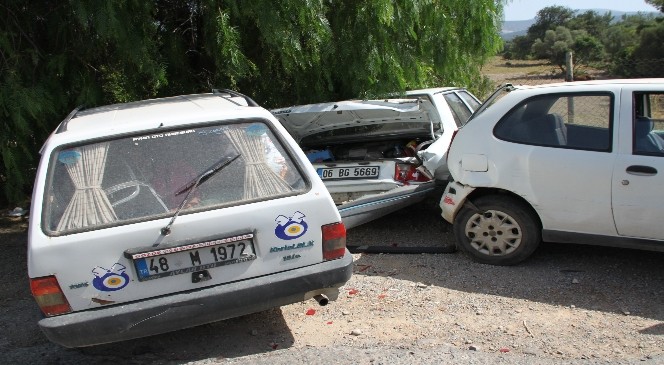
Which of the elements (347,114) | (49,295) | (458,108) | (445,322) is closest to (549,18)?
(458,108)

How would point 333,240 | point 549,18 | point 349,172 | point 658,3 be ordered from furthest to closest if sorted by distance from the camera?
point 549,18 → point 658,3 → point 349,172 → point 333,240

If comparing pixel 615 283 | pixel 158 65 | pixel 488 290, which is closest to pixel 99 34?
pixel 158 65

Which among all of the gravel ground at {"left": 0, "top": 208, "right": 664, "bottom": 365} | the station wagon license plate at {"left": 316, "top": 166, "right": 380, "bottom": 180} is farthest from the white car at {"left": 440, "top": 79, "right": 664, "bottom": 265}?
the station wagon license plate at {"left": 316, "top": 166, "right": 380, "bottom": 180}

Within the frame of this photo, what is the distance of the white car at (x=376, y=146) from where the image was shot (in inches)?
239

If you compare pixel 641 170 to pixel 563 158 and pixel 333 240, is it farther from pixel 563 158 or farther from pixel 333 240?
pixel 333 240

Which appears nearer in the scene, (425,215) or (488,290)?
(488,290)

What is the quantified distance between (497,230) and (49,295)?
3.52 metres

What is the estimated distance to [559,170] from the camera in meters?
4.88

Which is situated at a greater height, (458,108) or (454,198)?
(458,108)

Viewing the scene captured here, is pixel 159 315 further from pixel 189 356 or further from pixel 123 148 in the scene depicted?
pixel 123 148

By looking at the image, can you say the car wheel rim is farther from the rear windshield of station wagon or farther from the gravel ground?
the rear windshield of station wagon

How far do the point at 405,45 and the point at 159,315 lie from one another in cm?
527

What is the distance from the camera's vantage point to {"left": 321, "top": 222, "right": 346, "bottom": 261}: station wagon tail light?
3.83m

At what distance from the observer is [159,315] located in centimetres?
353
